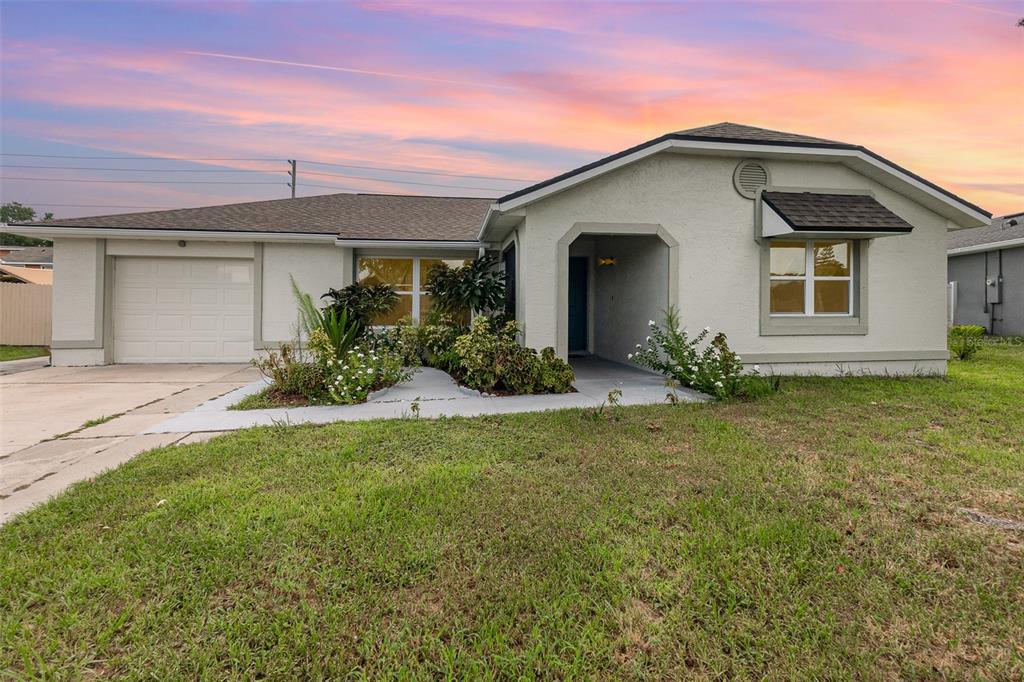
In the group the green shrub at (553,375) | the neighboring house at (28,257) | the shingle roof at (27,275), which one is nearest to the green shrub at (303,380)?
the green shrub at (553,375)

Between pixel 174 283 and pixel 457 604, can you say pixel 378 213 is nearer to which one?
pixel 174 283

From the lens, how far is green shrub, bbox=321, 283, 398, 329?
35.5 feet

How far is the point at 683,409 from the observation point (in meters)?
6.48

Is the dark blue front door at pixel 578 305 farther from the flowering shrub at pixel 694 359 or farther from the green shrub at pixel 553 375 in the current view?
the green shrub at pixel 553 375

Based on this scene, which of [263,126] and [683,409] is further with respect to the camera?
[263,126]

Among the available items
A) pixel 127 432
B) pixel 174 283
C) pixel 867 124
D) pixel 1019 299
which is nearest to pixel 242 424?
pixel 127 432

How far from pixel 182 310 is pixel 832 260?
48.1 ft

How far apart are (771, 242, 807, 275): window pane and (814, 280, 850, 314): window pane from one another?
0.58 m

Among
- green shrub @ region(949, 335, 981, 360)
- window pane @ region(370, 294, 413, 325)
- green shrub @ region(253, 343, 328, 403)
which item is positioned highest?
window pane @ region(370, 294, 413, 325)

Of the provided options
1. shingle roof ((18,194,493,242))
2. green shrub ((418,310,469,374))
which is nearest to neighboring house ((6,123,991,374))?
shingle roof ((18,194,493,242))

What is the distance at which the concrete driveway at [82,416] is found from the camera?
4281 mm

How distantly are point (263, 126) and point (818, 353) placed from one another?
1722cm

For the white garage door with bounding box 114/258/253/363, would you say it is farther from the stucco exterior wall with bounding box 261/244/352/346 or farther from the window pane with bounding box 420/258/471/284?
the window pane with bounding box 420/258/471/284

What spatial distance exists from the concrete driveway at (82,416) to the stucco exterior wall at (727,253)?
18.3 feet
